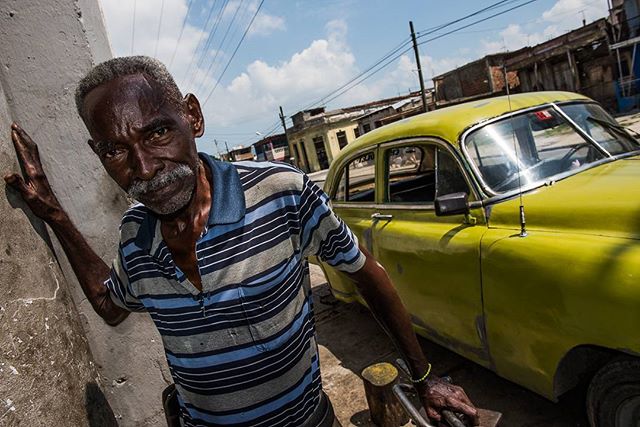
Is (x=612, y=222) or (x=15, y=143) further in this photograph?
(x=612, y=222)

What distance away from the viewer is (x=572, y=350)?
6.89 ft

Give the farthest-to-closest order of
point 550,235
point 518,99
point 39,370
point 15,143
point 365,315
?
point 365,315 < point 518,99 < point 550,235 < point 15,143 < point 39,370

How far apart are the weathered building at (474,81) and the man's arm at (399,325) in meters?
25.5

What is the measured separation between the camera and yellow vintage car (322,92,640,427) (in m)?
1.95

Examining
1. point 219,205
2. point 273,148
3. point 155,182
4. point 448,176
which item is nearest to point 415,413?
point 219,205

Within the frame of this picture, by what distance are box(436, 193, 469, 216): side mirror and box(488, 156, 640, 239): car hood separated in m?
0.18

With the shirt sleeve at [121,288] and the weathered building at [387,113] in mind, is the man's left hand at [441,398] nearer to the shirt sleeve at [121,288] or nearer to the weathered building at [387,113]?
the shirt sleeve at [121,288]

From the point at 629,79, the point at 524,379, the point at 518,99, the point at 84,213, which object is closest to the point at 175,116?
the point at 84,213

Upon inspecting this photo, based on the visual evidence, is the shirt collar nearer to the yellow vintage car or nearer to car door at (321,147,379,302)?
the yellow vintage car

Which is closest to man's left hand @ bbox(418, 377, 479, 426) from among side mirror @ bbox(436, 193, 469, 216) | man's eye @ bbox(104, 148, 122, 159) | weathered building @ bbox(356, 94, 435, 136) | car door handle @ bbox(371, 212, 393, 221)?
man's eye @ bbox(104, 148, 122, 159)

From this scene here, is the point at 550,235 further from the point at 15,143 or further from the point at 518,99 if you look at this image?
the point at 15,143

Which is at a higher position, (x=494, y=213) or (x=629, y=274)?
(x=494, y=213)

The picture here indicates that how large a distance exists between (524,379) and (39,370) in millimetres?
2308

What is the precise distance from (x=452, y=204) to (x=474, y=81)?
27.3 m
